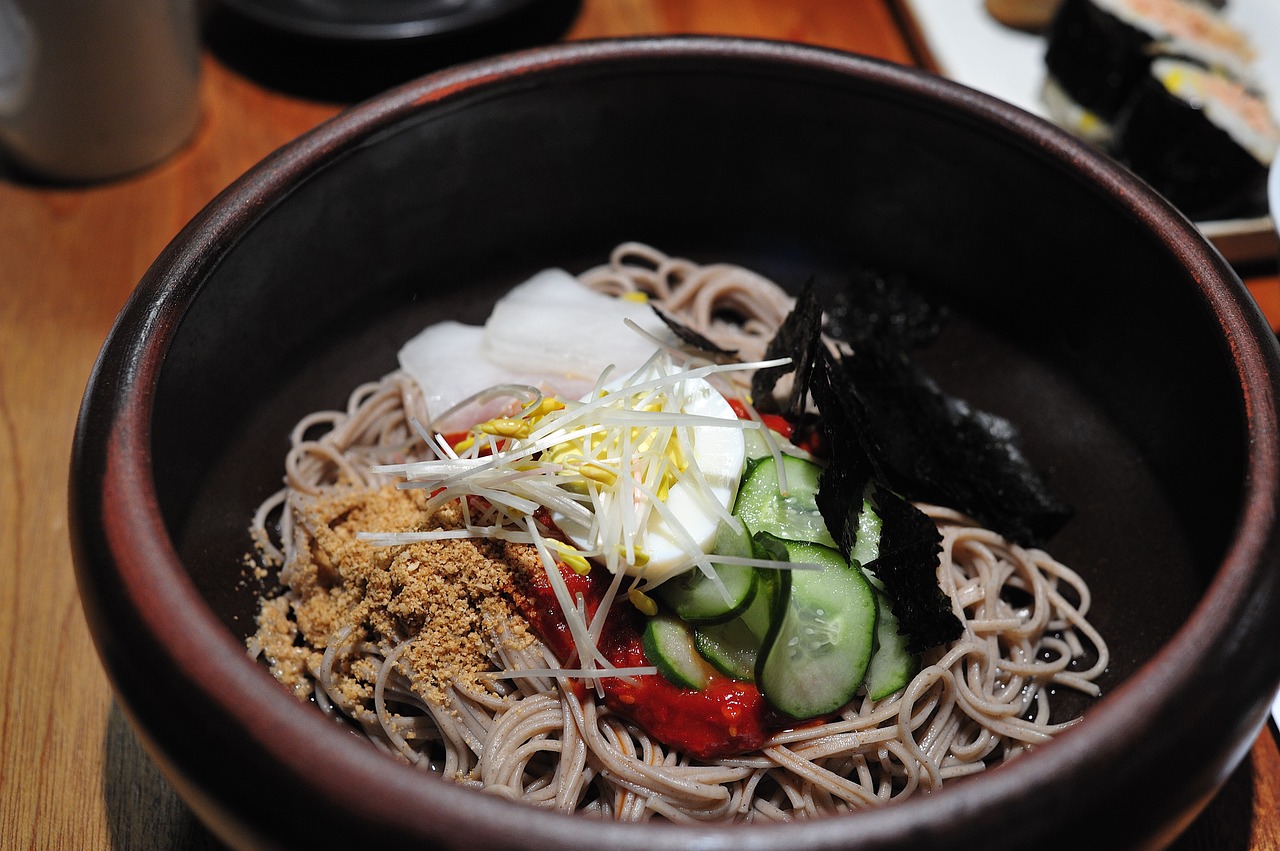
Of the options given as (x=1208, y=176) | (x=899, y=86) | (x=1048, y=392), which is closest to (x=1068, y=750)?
(x=1048, y=392)

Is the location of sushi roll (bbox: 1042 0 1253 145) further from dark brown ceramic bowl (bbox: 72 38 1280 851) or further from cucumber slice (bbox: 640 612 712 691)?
cucumber slice (bbox: 640 612 712 691)

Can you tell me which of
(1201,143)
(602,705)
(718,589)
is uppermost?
(1201,143)

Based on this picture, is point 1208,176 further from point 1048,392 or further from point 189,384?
point 189,384

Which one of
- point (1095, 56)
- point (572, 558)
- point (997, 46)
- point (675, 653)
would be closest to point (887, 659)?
point (675, 653)

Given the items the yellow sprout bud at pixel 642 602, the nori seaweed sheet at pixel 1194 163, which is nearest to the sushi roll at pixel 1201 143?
the nori seaweed sheet at pixel 1194 163

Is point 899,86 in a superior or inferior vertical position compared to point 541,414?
superior

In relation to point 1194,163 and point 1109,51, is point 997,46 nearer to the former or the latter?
point 1109,51
